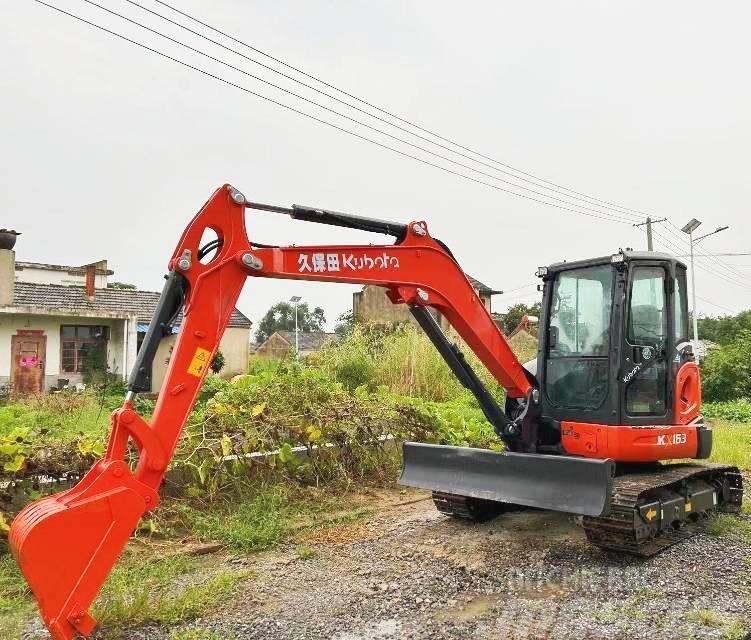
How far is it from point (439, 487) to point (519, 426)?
0.87 metres

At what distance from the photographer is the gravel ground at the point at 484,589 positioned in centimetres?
402

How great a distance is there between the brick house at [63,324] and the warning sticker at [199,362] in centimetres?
1584

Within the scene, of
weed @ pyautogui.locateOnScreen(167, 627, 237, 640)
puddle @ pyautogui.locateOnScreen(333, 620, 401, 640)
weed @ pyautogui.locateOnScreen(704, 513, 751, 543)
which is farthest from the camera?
weed @ pyautogui.locateOnScreen(704, 513, 751, 543)

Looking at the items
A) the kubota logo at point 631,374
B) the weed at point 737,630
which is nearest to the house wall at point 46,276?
the kubota logo at point 631,374

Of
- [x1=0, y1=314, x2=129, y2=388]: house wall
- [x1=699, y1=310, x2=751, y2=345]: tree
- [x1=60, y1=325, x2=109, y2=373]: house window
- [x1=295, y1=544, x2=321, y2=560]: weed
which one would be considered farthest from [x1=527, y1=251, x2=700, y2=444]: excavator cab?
[x1=699, y1=310, x2=751, y2=345]: tree

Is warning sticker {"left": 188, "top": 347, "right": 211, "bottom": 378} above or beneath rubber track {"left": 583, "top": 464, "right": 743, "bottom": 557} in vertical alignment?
above

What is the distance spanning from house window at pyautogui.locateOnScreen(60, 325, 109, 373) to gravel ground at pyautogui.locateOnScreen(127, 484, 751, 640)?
Answer: 61.8ft

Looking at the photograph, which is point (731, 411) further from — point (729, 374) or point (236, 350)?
point (236, 350)

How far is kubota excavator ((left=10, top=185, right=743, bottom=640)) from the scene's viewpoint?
4055 millimetres

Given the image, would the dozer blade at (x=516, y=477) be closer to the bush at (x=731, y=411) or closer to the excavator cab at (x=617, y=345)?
the excavator cab at (x=617, y=345)

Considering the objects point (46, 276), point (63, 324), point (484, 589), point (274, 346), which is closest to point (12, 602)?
point (484, 589)

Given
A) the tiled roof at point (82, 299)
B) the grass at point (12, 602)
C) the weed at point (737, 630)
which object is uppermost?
the tiled roof at point (82, 299)

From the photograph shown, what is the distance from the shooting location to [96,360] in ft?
74.9

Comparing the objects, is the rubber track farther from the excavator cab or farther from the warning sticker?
the warning sticker
